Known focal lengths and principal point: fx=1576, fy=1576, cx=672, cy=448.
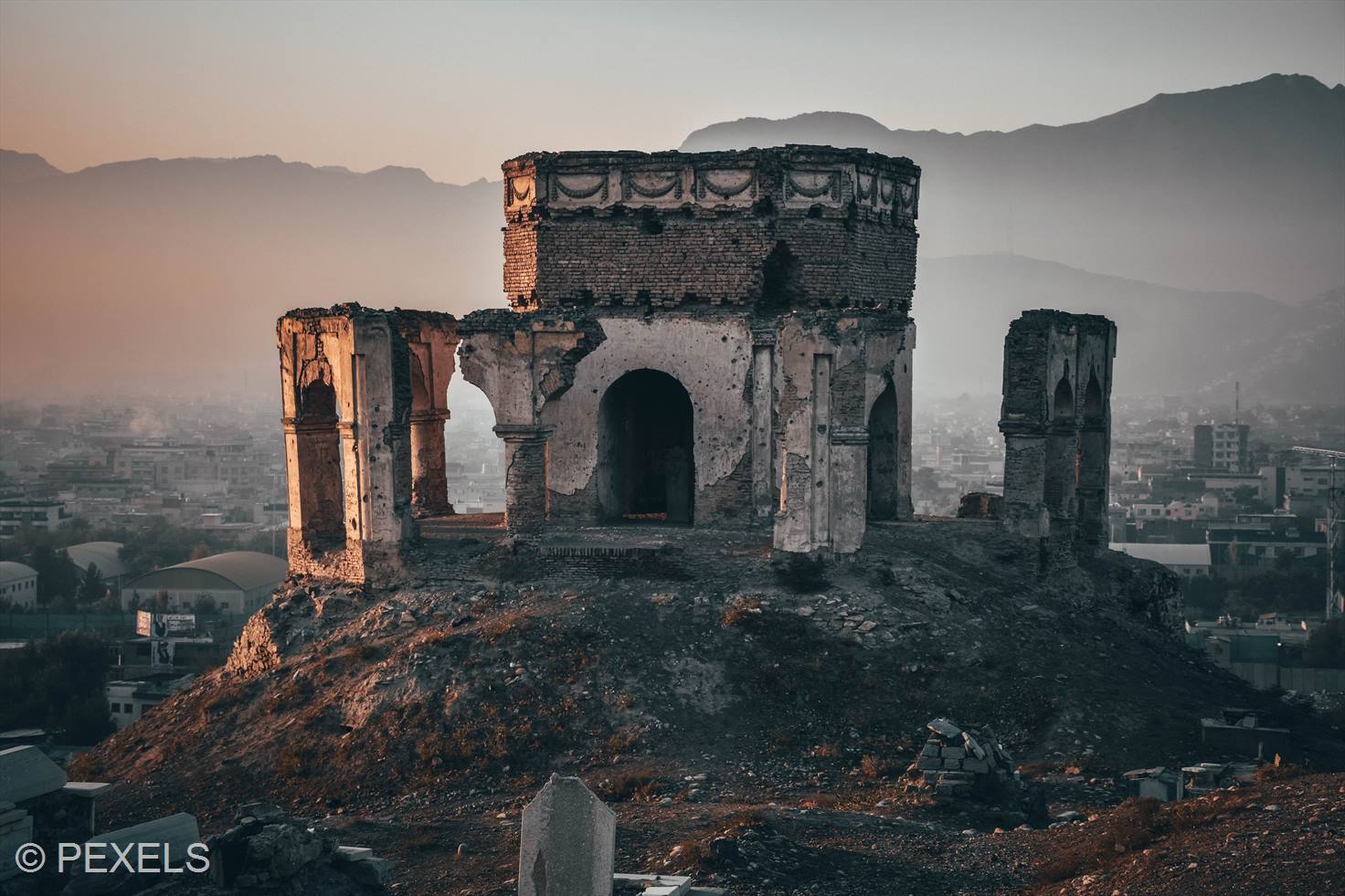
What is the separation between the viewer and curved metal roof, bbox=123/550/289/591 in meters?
49.9

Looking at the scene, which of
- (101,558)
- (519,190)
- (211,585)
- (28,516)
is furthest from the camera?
(28,516)

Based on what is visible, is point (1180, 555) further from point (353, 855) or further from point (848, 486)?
point (353, 855)

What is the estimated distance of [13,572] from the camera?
52.6m

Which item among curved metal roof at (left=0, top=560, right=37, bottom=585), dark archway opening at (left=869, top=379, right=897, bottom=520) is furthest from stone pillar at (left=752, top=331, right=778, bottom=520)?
curved metal roof at (left=0, top=560, right=37, bottom=585)

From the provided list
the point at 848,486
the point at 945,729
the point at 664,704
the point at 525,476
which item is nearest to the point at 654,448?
the point at 525,476

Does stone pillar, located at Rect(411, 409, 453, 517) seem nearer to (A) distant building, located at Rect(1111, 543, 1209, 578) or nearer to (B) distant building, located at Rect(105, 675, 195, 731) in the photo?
(B) distant building, located at Rect(105, 675, 195, 731)

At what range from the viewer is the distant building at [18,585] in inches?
2023

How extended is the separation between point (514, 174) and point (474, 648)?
24.0 feet

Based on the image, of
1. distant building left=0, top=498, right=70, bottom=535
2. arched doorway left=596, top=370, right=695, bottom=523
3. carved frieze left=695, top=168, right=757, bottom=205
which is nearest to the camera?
carved frieze left=695, top=168, right=757, bottom=205

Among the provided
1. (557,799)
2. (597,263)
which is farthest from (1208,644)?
(557,799)

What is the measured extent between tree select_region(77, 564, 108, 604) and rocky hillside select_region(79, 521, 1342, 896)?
35766mm

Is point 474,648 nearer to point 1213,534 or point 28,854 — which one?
point 28,854

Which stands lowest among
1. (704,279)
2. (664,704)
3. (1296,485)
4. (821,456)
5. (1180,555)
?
(1180,555)

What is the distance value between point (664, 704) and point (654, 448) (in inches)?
280
